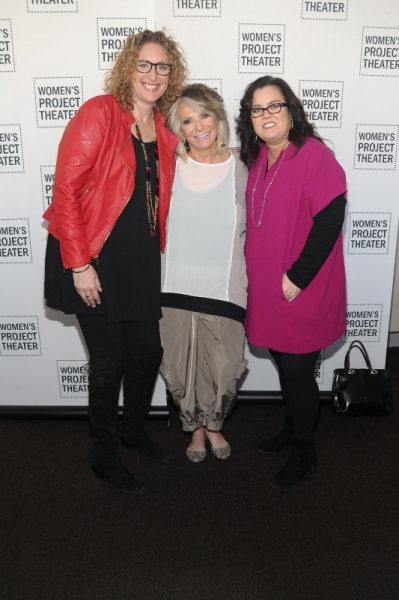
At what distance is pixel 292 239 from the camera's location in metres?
2.02

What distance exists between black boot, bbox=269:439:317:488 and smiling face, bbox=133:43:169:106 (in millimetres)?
1507

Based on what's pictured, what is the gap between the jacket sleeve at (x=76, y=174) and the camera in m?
1.86

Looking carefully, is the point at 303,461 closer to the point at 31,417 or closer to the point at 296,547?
the point at 296,547

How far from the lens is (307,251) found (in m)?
1.96

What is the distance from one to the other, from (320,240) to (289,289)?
0.22 metres

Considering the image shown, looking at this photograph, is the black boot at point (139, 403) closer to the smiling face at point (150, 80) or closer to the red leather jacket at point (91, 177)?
the red leather jacket at point (91, 177)

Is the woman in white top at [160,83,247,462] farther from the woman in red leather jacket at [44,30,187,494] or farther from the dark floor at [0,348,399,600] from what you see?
the dark floor at [0,348,399,600]

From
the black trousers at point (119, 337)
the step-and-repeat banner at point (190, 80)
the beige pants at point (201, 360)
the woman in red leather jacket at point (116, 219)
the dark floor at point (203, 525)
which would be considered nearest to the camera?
the dark floor at point (203, 525)

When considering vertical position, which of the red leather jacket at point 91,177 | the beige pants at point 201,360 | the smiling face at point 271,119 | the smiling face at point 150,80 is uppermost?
the smiling face at point 150,80

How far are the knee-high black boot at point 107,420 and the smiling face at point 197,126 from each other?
0.91 metres

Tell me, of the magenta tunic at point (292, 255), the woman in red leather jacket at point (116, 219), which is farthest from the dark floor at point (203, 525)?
the magenta tunic at point (292, 255)

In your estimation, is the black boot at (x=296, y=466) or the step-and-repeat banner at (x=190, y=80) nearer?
the black boot at (x=296, y=466)

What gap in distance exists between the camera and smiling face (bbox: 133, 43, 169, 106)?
1968 millimetres

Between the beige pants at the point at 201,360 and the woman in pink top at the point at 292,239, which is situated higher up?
the woman in pink top at the point at 292,239
